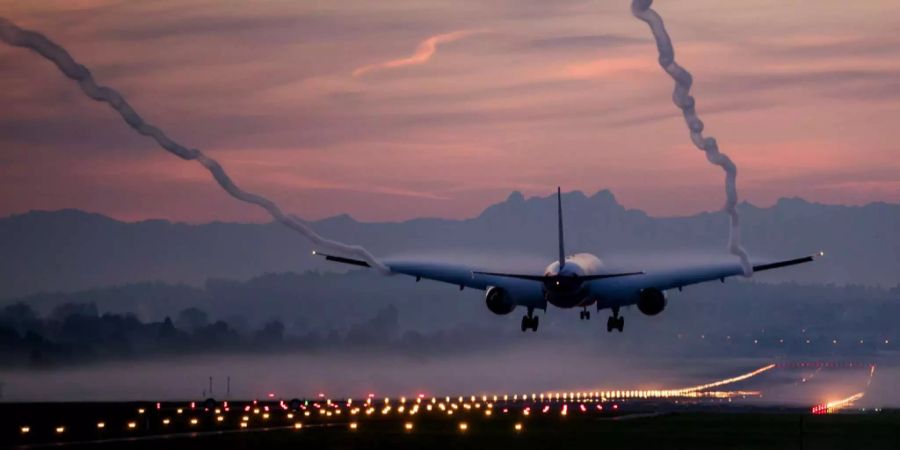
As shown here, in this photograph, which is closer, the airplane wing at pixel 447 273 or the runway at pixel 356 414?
the runway at pixel 356 414

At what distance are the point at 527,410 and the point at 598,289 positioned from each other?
514 inches

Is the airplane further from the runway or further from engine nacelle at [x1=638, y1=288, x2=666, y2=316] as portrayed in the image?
the runway

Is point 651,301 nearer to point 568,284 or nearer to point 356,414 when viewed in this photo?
point 568,284

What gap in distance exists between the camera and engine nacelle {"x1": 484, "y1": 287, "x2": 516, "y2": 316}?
136 metres

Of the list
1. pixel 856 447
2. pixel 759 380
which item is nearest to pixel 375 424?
pixel 856 447

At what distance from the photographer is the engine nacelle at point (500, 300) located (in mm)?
135750

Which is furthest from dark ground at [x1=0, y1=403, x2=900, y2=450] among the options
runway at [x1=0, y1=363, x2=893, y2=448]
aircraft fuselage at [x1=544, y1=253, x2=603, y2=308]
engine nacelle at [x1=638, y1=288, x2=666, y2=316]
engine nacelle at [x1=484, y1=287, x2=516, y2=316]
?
aircraft fuselage at [x1=544, y1=253, x2=603, y2=308]

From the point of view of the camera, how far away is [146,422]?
114250mm

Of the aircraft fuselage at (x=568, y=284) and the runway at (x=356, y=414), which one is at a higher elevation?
the aircraft fuselage at (x=568, y=284)

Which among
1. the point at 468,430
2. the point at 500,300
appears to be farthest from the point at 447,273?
the point at 468,430

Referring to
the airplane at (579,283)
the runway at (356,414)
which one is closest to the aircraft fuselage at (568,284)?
the airplane at (579,283)

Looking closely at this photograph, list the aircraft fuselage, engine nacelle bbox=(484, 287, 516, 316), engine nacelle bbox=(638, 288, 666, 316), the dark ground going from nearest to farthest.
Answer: the dark ground
the aircraft fuselage
engine nacelle bbox=(638, 288, 666, 316)
engine nacelle bbox=(484, 287, 516, 316)

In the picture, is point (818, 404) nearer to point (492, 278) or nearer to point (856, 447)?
point (492, 278)

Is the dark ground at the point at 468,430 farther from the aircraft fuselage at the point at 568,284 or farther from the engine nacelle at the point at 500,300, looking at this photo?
the aircraft fuselage at the point at 568,284
